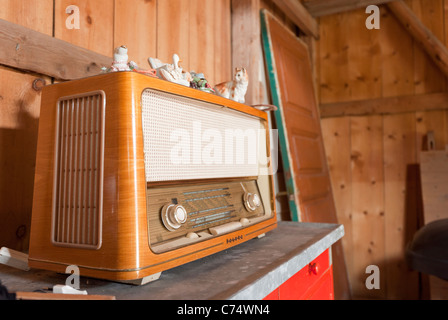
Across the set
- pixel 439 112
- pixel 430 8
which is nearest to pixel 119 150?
pixel 439 112

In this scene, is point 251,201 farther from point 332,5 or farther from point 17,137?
point 332,5

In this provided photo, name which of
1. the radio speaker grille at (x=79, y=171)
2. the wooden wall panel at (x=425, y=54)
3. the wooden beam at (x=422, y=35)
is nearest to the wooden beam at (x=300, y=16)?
the wooden beam at (x=422, y=35)

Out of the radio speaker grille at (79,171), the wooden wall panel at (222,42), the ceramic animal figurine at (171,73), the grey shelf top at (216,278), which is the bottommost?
the grey shelf top at (216,278)

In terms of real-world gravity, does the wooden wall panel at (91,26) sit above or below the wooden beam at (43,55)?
above

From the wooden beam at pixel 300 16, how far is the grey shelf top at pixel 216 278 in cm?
197

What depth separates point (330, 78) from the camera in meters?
3.12

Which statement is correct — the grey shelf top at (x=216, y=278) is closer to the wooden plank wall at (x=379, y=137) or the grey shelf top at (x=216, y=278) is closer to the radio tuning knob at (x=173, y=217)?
the radio tuning knob at (x=173, y=217)

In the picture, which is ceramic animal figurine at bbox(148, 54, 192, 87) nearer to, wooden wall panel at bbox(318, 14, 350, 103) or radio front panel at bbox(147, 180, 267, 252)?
radio front panel at bbox(147, 180, 267, 252)

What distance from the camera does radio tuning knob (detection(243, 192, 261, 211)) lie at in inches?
41.2

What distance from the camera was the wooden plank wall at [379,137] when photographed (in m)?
2.78

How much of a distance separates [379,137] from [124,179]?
8.88ft

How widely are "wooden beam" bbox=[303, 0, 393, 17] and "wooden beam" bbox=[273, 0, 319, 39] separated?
0.05 metres

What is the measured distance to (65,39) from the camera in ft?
3.48

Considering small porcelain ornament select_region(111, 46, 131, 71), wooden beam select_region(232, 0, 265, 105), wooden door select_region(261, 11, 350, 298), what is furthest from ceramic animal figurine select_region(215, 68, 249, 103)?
wooden door select_region(261, 11, 350, 298)
